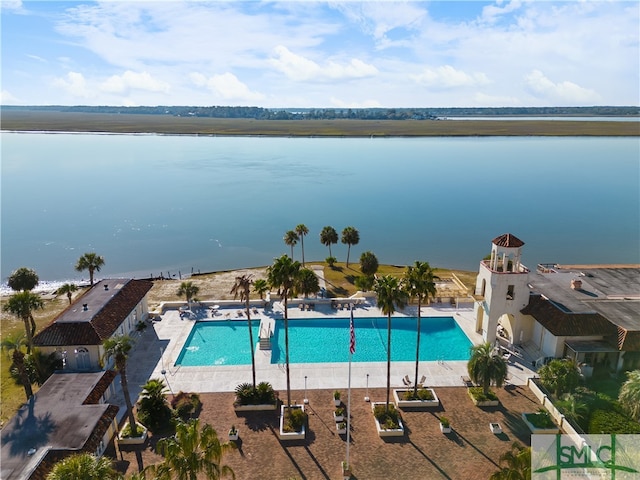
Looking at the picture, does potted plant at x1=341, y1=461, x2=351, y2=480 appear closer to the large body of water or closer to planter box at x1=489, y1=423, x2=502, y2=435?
planter box at x1=489, y1=423, x2=502, y2=435

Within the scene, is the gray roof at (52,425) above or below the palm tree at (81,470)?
below

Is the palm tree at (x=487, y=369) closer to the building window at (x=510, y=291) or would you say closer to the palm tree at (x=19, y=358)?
the building window at (x=510, y=291)

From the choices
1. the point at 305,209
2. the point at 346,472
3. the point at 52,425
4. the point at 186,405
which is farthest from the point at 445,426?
the point at 305,209

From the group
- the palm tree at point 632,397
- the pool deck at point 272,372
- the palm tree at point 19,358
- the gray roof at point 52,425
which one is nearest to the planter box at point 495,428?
the pool deck at point 272,372

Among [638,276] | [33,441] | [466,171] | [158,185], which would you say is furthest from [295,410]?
[466,171]

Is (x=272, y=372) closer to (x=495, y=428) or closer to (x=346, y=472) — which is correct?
(x=346, y=472)

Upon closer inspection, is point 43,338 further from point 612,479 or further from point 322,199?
point 322,199
